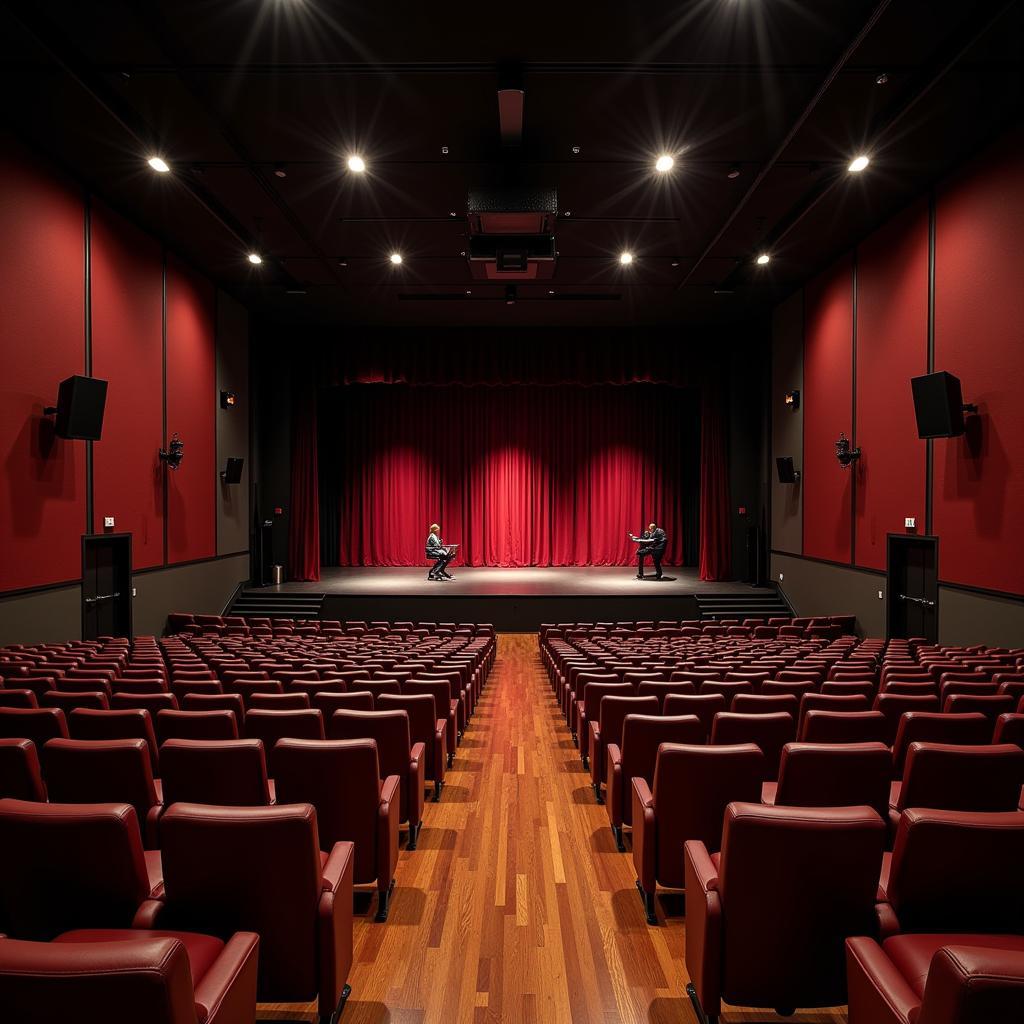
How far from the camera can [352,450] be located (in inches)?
815

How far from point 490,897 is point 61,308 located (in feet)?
32.7

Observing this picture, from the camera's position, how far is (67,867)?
6.16ft

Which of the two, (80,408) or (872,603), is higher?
(80,408)

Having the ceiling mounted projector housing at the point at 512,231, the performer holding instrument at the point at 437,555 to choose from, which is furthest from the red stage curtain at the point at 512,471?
the ceiling mounted projector housing at the point at 512,231

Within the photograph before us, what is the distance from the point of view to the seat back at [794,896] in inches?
74.8

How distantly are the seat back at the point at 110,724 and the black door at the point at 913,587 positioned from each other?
33.2 ft

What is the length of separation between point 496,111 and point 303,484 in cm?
1201

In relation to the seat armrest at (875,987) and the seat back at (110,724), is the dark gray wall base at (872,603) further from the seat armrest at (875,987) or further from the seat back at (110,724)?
the seat back at (110,724)

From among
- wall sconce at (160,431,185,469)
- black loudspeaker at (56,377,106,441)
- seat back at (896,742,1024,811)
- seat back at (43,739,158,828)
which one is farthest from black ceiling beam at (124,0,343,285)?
seat back at (896,742,1024,811)

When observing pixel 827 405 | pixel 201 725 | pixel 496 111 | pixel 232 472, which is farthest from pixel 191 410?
pixel 827 405

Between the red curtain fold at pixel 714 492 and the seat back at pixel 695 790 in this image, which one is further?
the red curtain fold at pixel 714 492

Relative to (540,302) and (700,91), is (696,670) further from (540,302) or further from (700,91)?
(540,302)

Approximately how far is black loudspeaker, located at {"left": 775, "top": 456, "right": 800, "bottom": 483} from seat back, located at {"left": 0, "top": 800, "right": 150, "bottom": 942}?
14364 mm

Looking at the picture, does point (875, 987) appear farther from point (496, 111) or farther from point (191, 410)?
point (191, 410)
